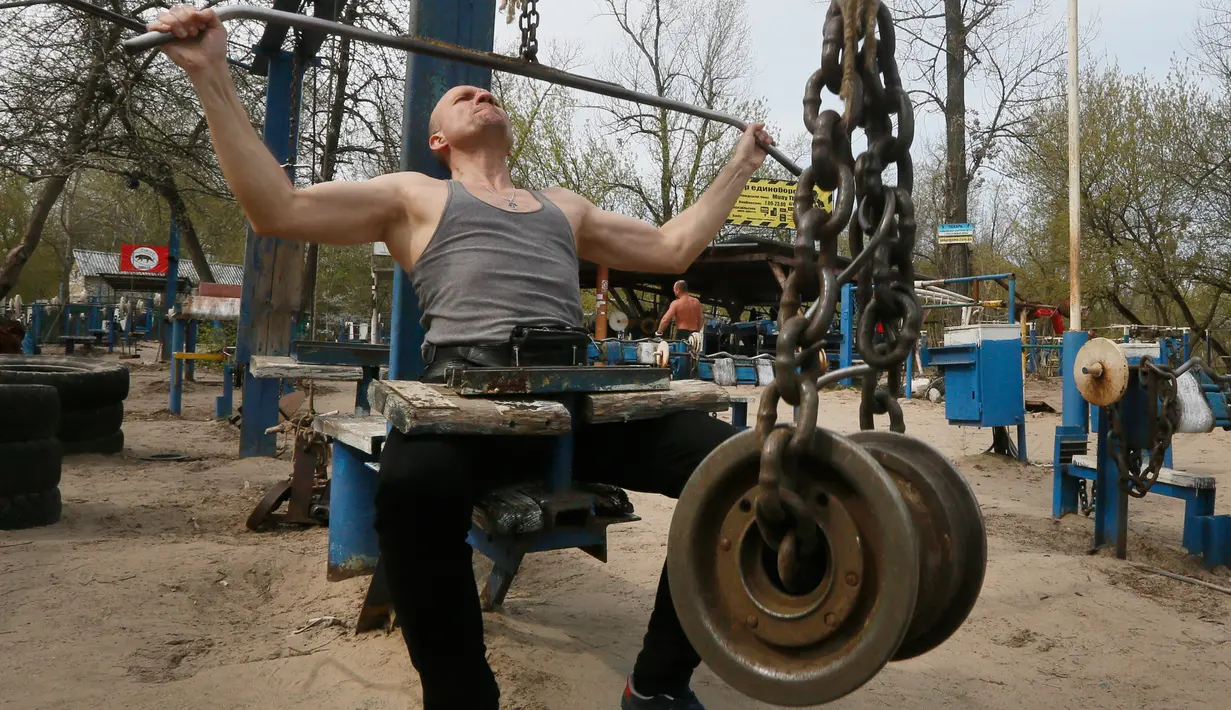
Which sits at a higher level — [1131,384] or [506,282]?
[506,282]

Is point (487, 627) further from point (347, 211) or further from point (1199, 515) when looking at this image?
point (1199, 515)

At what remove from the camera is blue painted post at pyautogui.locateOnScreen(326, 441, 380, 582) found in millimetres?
2875

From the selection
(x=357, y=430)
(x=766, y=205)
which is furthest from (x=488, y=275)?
(x=766, y=205)

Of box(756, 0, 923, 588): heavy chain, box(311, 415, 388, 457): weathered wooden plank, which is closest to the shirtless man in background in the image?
box(311, 415, 388, 457): weathered wooden plank

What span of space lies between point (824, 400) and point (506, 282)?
340 inches

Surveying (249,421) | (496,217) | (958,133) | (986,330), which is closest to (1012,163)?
(958,133)

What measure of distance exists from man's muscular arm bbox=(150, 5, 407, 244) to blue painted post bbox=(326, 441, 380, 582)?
105 centimetres

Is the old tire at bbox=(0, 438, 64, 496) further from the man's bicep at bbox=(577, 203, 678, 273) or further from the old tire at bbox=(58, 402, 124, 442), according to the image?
the man's bicep at bbox=(577, 203, 678, 273)

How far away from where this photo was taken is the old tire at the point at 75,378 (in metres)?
5.16

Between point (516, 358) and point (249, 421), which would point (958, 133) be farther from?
point (516, 358)

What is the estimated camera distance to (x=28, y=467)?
3674mm

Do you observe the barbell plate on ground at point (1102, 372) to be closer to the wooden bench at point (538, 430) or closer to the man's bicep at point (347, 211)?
the wooden bench at point (538, 430)

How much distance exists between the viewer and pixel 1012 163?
18.3 metres

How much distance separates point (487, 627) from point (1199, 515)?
332 cm
